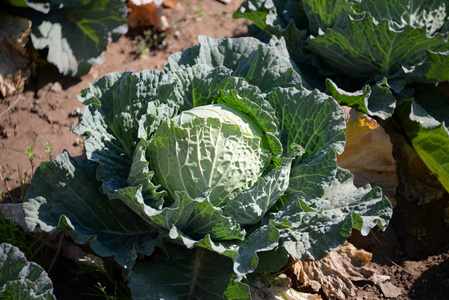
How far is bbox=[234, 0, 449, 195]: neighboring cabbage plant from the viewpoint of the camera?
159 inches

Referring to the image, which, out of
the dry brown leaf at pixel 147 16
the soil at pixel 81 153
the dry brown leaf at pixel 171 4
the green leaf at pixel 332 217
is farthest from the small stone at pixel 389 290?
the dry brown leaf at pixel 171 4

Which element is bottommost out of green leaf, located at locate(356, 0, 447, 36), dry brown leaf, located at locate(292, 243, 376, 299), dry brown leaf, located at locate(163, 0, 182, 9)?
dry brown leaf, located at locate(292, 243, 376, 299)

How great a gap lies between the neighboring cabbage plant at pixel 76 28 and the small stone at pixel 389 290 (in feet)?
10.5

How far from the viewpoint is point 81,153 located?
4.48 metres

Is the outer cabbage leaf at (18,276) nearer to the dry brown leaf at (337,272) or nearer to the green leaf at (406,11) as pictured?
the dry brown leaf at (337,272)

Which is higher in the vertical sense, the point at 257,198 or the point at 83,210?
the point at 257,198

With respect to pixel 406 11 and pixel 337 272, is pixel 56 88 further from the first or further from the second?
pixel 406 11

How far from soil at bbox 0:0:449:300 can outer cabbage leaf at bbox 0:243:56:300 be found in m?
0.66

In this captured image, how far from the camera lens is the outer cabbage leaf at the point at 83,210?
3.14 m

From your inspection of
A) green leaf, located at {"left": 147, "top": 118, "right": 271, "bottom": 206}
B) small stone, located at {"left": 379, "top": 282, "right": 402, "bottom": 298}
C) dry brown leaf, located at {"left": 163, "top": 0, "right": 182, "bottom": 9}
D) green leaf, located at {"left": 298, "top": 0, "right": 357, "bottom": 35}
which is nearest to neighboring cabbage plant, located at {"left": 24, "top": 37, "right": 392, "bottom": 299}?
green leaf, located at {"left": 147, "top": 118, "right": 271, "bottom": 206}

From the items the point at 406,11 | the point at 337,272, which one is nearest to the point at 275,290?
the point at 337,272

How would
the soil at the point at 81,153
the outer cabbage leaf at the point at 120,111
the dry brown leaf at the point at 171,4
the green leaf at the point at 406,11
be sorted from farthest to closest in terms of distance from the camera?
the dry brown leaf at the point at 171,4, the green leaf at the point at 406,11, the soil at the point at 81,153, the outer cabbage leaf at the point at 120,111

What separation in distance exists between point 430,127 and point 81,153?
281 cm

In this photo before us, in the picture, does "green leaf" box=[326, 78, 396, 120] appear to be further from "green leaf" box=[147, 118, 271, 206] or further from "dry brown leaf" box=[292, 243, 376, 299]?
"green leaf" box=[147, 118, 271, 206]
